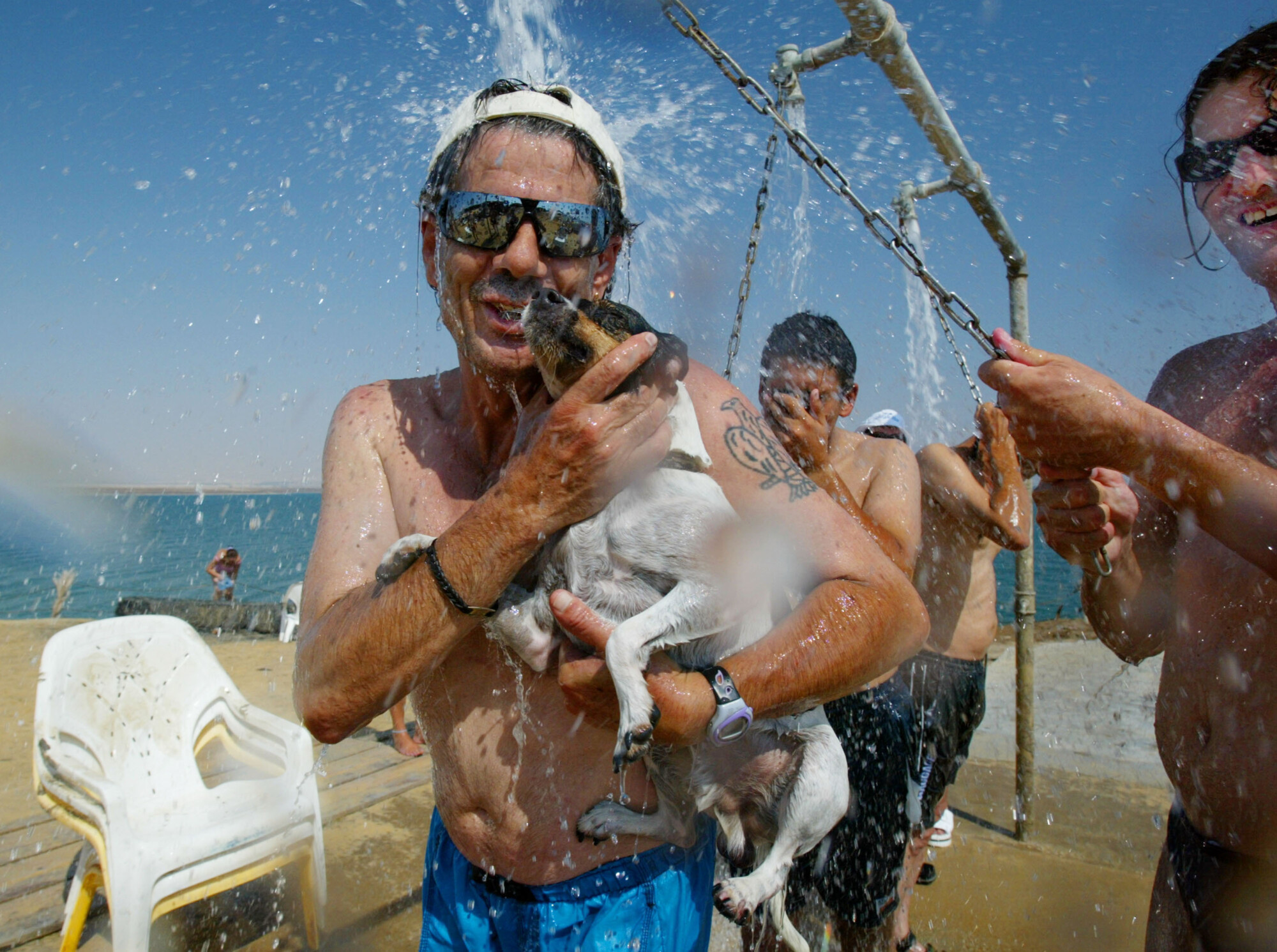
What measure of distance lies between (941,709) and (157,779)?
4621 millimetres

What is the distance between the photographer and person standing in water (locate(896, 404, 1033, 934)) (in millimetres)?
4480

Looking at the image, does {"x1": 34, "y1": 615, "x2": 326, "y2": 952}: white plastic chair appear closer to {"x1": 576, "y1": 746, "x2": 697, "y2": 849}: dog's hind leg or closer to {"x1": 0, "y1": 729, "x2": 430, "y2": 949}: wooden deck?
{"x1": 0, "y1": 729, "x2": 430, "y2": 949}: wooden deck

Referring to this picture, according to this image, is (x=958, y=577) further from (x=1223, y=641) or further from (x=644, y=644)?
(x=644, y=644)

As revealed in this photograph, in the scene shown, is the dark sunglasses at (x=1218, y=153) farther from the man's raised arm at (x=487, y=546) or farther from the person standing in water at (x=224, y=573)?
the person standing in water at (x=224, y=573)

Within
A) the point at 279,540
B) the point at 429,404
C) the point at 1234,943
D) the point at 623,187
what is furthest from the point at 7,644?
the point at 279,540

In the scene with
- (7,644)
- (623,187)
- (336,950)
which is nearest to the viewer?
(623,187)

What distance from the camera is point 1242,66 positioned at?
2125 mm

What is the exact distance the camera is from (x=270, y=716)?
15.6ft

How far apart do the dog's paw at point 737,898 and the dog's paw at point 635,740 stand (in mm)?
765

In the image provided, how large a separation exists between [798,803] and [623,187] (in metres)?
2.06

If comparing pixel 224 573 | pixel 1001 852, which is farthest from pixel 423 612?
pixel 224 573

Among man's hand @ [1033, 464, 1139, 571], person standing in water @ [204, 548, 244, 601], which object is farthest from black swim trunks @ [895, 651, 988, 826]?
person standing in water @ [204, 548, 244, 601]

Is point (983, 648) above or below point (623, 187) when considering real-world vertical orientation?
below

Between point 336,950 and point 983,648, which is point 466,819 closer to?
point 336,950
